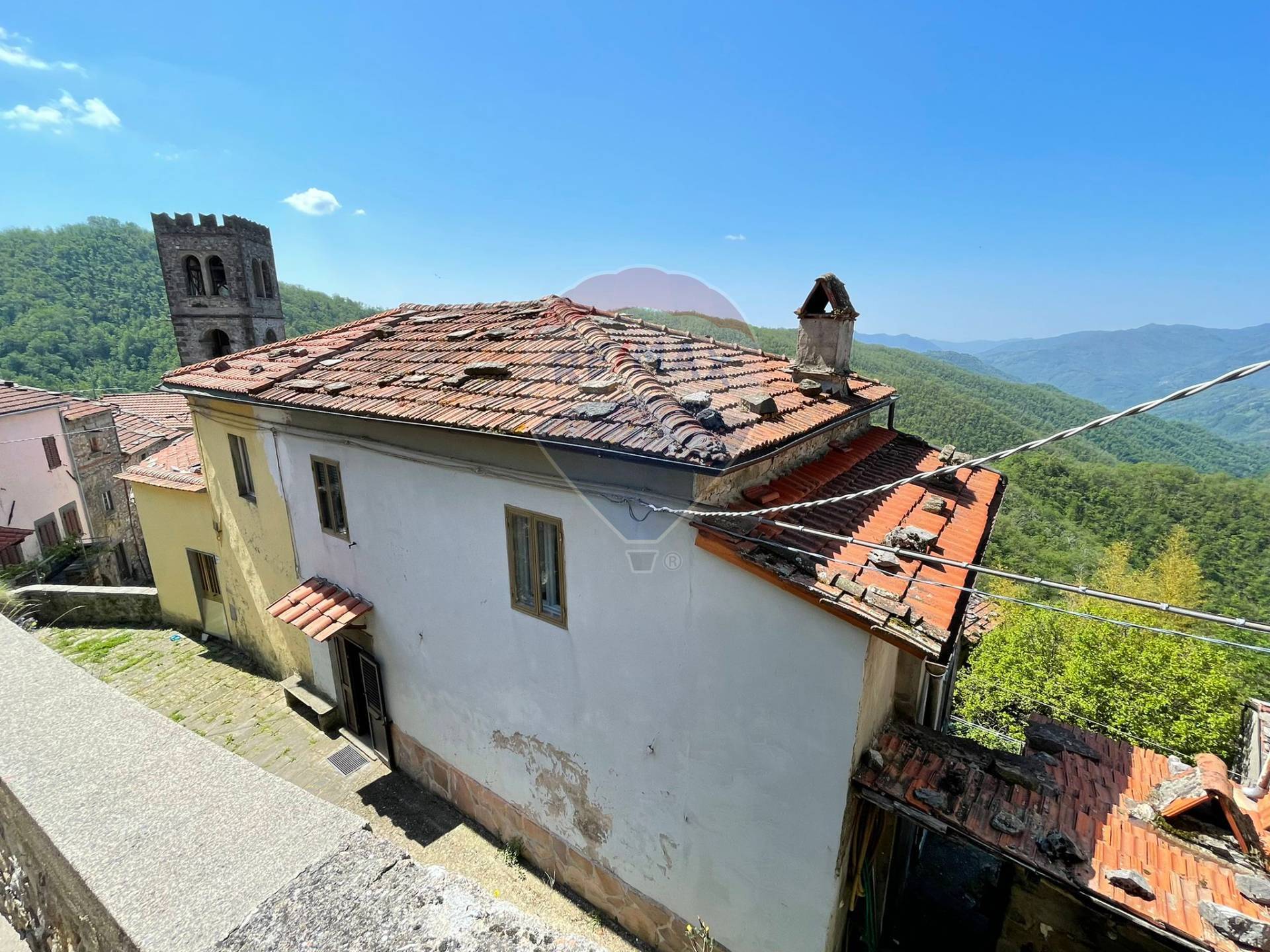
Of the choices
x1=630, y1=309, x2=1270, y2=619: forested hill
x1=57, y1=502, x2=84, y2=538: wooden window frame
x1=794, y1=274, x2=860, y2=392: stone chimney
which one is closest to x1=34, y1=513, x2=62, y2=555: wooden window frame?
x1=57, y1=502, x2=84, y2=538: wooden window frame

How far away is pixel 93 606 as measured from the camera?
12.6 m

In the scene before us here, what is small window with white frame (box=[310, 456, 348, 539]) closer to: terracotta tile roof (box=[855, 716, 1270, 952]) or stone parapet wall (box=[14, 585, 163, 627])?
terracotta tile roof (box=[855, 716, 1270, 952])

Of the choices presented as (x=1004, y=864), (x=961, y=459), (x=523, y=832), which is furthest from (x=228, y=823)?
(x=961, y=459)

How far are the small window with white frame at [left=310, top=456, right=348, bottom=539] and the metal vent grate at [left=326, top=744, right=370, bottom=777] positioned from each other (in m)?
3.57

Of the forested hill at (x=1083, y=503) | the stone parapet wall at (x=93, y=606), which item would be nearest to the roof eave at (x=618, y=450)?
the stone parapet wall at (x=93, y=606)

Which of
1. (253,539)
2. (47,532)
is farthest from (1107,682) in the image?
(47,532)

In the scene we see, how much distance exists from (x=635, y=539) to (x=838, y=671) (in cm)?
195

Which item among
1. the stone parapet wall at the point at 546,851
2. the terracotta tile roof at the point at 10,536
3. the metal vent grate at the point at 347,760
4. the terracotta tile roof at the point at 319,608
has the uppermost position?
the terracotta tile roof at the point at 319,608

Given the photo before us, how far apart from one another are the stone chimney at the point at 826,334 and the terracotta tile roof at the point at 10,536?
1920 cm

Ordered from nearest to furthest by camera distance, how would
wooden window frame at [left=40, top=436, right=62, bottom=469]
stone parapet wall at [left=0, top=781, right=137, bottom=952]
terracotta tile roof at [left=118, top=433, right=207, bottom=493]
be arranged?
stone parapet wall at [left=0, top=781, right=137, bottom=952] → terracotta tile roof at [left=118, top=433, right=207, bottom=493] → wooden window frame at [left=40, top=436, right=62, bottom=469]

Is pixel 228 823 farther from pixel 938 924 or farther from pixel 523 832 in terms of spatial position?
pixel 938 924

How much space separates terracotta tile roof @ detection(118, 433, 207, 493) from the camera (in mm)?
11039

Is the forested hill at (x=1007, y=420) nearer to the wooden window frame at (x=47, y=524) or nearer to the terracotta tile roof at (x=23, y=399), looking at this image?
the terracotta tile roof at (x=23, y=399)

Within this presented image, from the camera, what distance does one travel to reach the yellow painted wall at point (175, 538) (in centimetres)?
1115
